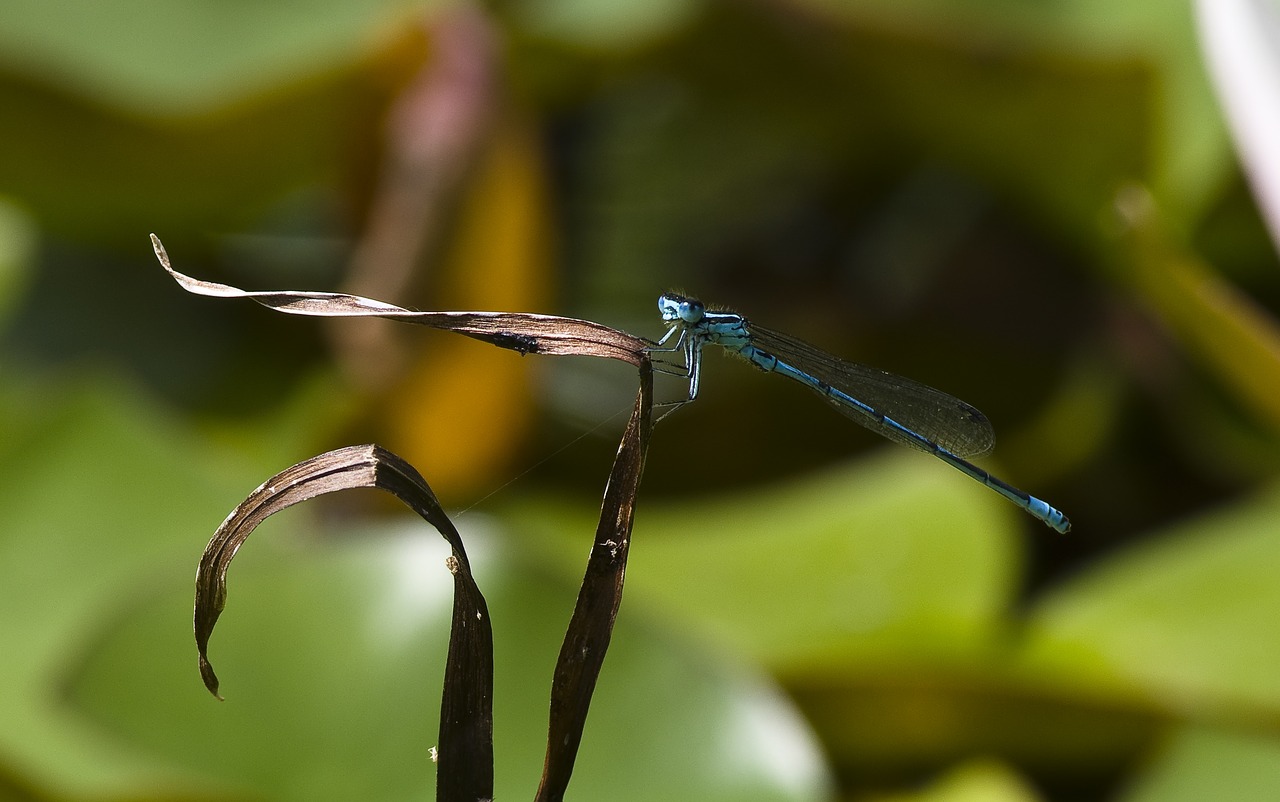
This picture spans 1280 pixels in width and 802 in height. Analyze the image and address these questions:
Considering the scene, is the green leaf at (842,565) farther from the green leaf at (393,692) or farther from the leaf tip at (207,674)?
the leaf tip at (207,674)

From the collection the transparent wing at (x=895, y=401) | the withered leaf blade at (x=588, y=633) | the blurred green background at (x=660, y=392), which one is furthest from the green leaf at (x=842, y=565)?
the withered leaf blade at (x=588, y=633)

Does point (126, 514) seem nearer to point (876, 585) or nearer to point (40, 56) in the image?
point (40, 56)

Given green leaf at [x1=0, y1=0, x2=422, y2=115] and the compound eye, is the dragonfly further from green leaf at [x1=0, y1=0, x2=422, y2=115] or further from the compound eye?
green leaf at [x1=0, y1=0, x2=422, y2=115]

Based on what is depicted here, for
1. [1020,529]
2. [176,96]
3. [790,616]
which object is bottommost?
[790,616]

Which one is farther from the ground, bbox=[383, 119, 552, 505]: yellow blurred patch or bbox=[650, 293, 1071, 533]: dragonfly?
bbox=[383, 119, 552, 505]: yellow blurred patch

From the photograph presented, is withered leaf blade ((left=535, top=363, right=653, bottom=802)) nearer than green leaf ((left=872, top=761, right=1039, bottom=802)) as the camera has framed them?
Yes

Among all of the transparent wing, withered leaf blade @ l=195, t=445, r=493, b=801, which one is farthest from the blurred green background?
withered leaf blade @ l=195, t=445, r=493, b=801

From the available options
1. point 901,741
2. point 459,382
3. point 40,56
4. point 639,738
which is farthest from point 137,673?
point 40,56
